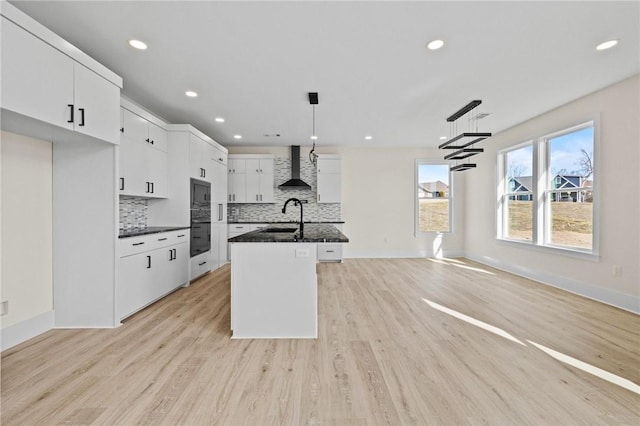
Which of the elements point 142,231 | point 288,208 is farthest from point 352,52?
point 288,208

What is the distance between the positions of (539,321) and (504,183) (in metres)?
3.32

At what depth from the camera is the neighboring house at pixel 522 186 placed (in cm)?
454

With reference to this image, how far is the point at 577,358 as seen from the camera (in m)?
2.01

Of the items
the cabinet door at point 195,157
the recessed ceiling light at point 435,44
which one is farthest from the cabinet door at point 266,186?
the recessed ceiling light at point 435,44

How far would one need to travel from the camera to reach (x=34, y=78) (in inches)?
72.1

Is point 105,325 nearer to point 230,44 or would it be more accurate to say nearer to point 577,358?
point 230,44

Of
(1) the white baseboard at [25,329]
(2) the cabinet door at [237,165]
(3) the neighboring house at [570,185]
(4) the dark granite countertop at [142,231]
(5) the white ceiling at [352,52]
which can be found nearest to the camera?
(5) the white ceiling at [352,52]

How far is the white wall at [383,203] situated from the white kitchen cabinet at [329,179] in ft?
1.03

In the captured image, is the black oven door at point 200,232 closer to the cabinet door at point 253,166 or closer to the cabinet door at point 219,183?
the cabinet door at point 219,183

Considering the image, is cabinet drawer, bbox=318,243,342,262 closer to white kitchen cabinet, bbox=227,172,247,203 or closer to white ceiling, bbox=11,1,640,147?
white kitchen cabinet, bbox=227,172,247,203

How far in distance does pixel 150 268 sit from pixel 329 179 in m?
3.97

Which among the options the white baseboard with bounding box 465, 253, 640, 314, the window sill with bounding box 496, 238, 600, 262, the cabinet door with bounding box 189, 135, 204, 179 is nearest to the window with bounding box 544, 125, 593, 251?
the window sill with bounding box 496, 238, 600, 262

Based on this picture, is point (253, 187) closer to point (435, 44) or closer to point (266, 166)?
point (266, 166)

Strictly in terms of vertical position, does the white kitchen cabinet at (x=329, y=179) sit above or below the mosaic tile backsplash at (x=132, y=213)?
above
